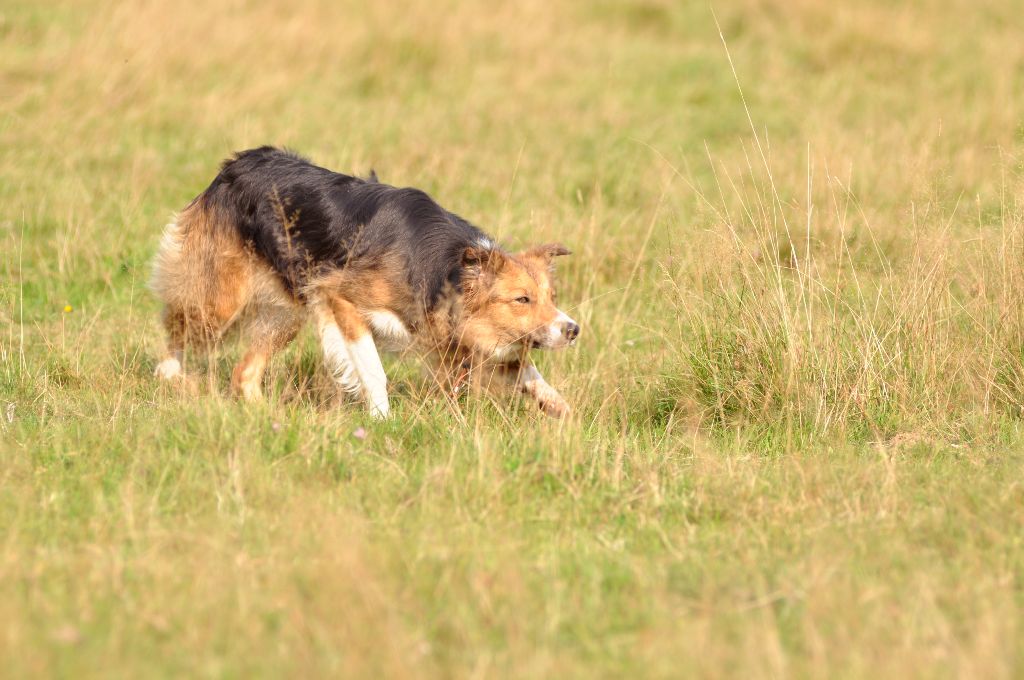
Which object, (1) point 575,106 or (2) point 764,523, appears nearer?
(2) point 764,523

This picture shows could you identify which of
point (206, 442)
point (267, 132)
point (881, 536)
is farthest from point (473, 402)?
point (267, 132)

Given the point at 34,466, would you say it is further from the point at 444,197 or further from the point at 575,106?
the point at 575,106

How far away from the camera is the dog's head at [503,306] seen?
20.3 feet

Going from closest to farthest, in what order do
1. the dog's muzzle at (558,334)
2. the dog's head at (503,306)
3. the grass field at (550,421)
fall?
the grass field at (550,421) < the dog's muzzle at (558,334) < the dog's head at (503,306)

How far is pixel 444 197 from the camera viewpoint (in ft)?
30.8

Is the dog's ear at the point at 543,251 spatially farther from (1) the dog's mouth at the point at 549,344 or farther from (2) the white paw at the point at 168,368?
(2) the white paw at the point at 168,368

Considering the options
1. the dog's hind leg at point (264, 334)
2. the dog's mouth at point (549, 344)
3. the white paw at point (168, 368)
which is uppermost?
the dog's mouth at point (549, 344)

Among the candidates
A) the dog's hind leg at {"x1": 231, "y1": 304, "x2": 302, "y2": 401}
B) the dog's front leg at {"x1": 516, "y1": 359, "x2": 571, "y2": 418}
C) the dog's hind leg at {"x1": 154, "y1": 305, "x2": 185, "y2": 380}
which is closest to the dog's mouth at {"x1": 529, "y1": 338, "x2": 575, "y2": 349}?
the dog's front leg at {"x1": 516, "y1": 359, "x2": 571, "y2": 418}

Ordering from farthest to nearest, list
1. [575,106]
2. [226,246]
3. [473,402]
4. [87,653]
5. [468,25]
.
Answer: [468,25]
[575,106]
[226,246]
[473,402]
[87,653]

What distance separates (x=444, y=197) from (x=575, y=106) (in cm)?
280

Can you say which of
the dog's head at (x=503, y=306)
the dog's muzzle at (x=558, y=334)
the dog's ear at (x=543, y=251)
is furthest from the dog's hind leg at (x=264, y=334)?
the dog's muzzle at (x=558, y=334)

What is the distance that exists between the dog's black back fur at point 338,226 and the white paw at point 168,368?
743 millimetres

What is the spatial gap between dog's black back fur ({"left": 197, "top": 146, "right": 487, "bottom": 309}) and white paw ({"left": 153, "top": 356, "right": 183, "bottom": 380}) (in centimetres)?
74

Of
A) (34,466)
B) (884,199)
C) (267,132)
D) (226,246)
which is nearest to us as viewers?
(34,466)
